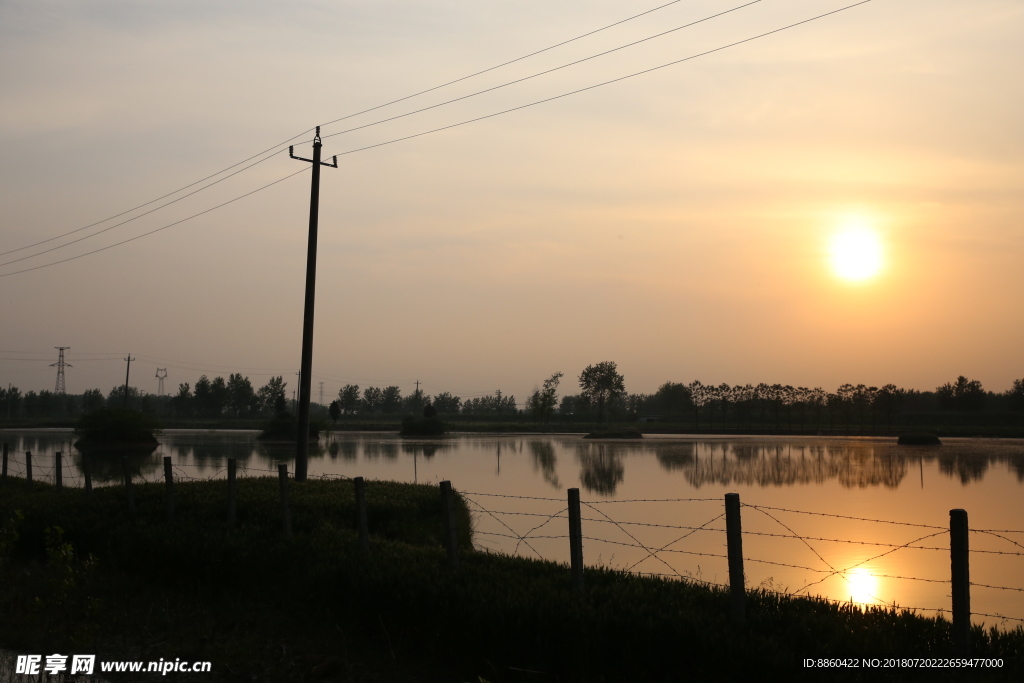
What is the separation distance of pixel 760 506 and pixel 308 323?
15.0 meters

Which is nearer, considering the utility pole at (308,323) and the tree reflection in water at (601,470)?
the utility pole at (308,323)

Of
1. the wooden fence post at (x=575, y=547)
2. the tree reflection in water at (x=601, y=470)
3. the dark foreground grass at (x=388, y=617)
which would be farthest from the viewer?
the tree reflection in water at (x=601, y=470)

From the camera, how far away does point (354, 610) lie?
1152 cm

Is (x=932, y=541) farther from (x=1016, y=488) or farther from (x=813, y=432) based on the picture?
(x=813, y=432)

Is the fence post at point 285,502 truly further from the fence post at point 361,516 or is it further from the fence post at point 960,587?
the fence post at point 960,587

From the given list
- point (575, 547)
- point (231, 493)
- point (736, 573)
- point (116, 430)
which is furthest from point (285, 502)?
point (116, 430)

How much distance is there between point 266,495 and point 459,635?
9.28 meters

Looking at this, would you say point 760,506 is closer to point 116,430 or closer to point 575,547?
point 575,547

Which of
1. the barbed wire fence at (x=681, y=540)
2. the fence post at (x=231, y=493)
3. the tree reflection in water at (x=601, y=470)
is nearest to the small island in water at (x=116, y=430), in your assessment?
the tree reflection in water at (x=601, y=470)

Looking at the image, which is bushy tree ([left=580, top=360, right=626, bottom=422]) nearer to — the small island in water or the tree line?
the tree line

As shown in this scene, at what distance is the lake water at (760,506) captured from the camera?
1547 cm

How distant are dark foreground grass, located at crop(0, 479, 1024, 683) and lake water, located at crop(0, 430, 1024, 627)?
→ 5.07 feet

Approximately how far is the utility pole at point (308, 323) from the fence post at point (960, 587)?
60.7 feet

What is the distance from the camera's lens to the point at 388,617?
11.0 metres
